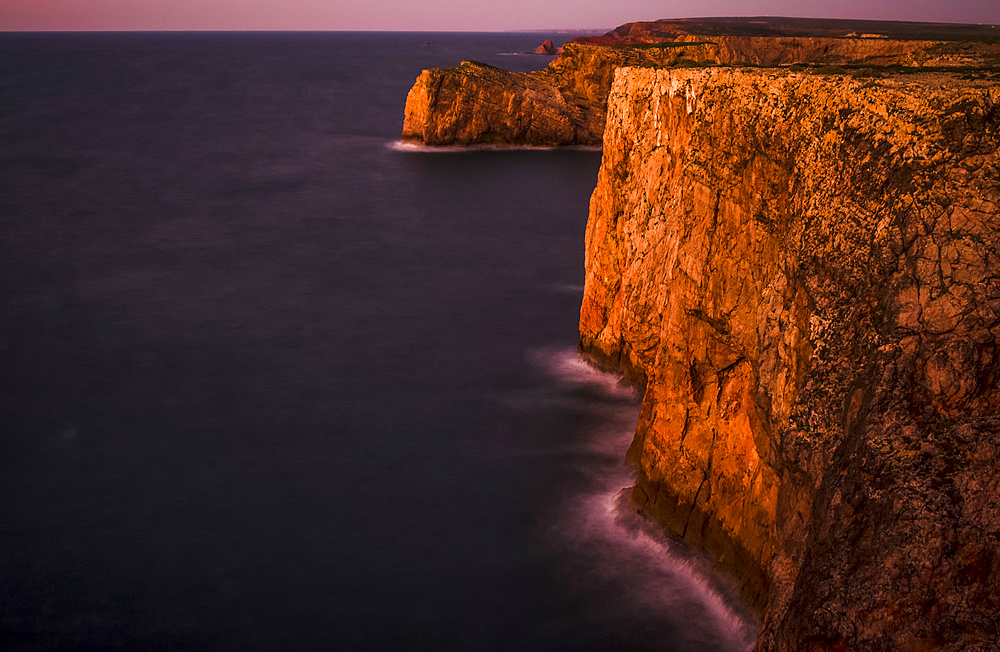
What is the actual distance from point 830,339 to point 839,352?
0.93 ft

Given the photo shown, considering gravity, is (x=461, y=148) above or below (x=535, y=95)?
below

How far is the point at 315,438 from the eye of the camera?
23.9m

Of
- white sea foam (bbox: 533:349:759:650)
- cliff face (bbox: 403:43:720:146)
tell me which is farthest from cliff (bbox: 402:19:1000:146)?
white sea foam (bbox: 533:349:759:650)

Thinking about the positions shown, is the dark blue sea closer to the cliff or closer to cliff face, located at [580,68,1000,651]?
cliff face, located at [580,68,1000,651]

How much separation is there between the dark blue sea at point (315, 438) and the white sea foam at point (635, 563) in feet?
0.18

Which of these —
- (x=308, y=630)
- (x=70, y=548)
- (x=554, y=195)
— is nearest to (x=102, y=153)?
(x=554, y=195)

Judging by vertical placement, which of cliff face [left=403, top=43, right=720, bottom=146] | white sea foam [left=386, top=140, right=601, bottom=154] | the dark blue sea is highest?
cliff face [left=403, top=43, right=720, bottom=146]

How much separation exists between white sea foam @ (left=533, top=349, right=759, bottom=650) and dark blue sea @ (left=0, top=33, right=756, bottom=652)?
5 centimetres

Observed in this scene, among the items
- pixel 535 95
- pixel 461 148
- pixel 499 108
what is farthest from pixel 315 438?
pixel 535 95

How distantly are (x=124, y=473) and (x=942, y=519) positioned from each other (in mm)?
18632

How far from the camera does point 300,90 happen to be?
108 m

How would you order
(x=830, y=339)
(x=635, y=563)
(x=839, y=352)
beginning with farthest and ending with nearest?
(x=635, y=563) < (x=830, y=339) < (x=839, y=352)

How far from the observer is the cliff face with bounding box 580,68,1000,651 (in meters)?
9.52

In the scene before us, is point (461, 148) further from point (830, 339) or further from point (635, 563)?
point (830, 339)
